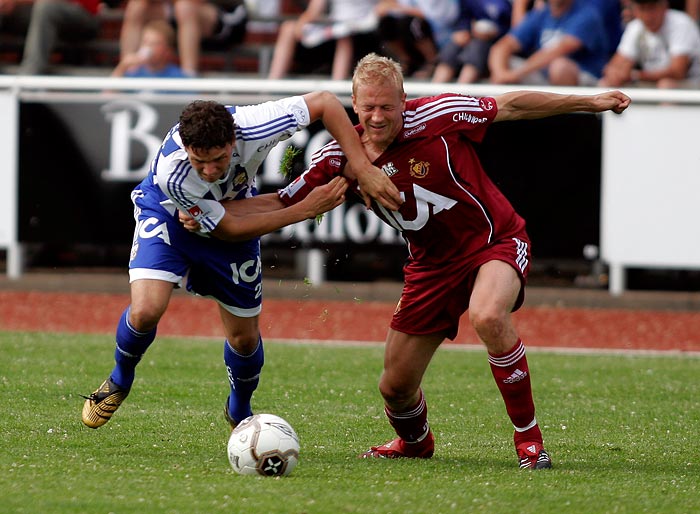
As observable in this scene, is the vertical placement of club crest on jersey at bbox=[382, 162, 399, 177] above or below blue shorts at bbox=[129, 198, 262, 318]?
above

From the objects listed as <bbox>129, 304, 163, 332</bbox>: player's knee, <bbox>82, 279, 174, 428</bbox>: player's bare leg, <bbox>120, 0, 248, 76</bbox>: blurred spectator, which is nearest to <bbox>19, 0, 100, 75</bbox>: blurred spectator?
<bbox>120, 0, 248, 76</bbox>: blurred spectator

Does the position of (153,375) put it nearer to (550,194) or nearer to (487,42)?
(550,194)

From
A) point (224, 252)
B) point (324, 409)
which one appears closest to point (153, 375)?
point (324, 409)

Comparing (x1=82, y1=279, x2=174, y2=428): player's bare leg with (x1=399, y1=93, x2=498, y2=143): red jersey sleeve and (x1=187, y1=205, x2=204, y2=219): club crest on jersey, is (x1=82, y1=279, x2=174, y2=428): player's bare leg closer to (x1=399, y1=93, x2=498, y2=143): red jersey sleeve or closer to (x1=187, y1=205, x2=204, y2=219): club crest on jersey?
(x1=187, y1=205, x2=204, y2=219): club crest on jersey

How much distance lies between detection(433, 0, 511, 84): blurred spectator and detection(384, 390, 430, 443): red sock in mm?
8554

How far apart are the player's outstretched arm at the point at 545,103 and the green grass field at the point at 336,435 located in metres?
1.86

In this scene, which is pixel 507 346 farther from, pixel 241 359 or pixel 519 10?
pixel 519 10

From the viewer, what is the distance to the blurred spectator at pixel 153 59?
50.8 ft

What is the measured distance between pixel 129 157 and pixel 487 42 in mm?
4459

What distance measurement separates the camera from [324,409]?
848 centimetres

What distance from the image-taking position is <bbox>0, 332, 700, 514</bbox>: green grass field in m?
5.58

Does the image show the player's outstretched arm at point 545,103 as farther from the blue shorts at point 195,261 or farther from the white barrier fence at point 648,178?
the white barrier fence at point 648,178

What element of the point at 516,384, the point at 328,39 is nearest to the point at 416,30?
the point at 328,39

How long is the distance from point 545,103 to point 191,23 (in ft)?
33.8
